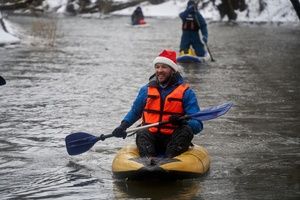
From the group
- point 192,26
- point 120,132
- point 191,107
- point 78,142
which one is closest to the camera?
point 120,132

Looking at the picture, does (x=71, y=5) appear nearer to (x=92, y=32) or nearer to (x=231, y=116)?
(x=92, y=32)

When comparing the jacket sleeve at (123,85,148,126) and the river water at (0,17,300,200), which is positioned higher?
the jacket sleeve at (123,85,148,126)

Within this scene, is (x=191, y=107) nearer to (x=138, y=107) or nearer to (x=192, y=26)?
(x=138, y=107)

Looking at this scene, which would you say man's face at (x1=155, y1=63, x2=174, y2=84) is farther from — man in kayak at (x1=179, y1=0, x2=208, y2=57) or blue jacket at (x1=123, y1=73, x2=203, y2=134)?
man in kayak at (x1=179, y1=0, x2=208, y2=57)

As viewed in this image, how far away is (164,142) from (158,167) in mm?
638

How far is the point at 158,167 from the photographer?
249 inches

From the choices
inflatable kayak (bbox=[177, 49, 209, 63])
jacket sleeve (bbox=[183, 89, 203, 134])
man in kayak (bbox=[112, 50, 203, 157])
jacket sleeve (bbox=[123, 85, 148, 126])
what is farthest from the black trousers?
inflatable kayak (bbox=[177, 49, 209, 63])

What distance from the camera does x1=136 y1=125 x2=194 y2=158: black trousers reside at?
6691 mm

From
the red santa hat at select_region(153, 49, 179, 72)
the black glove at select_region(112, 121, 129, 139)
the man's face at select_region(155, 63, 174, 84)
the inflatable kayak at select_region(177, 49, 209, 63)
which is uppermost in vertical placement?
the red santa hat at select_region(153, 49, 179, 72)

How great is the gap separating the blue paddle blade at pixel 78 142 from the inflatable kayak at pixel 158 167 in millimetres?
616

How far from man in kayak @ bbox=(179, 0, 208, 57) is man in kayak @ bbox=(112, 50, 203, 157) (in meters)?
9.65

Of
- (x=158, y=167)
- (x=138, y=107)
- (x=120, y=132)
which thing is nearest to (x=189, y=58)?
(x=138, y=107)

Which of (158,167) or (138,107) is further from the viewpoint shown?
(138,107)

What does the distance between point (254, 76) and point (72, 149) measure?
8314mm
